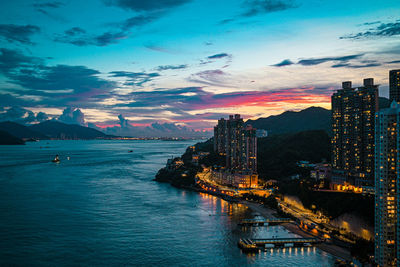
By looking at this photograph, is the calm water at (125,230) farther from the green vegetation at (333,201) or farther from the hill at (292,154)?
the hill at (292,154)

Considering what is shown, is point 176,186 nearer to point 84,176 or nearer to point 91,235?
point 84,176

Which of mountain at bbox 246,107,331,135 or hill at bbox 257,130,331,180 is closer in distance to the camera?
hill at bbox 257,130,331,180

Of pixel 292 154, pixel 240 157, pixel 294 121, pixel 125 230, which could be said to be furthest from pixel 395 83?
pixel 294 121

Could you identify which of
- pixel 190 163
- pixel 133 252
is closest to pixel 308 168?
pixel 190 163

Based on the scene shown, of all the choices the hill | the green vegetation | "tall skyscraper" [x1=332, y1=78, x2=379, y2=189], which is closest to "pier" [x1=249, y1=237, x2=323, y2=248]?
the green vegetation

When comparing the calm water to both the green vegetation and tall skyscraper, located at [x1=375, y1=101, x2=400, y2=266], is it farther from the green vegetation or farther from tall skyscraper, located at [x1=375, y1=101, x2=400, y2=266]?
the green vegetation
